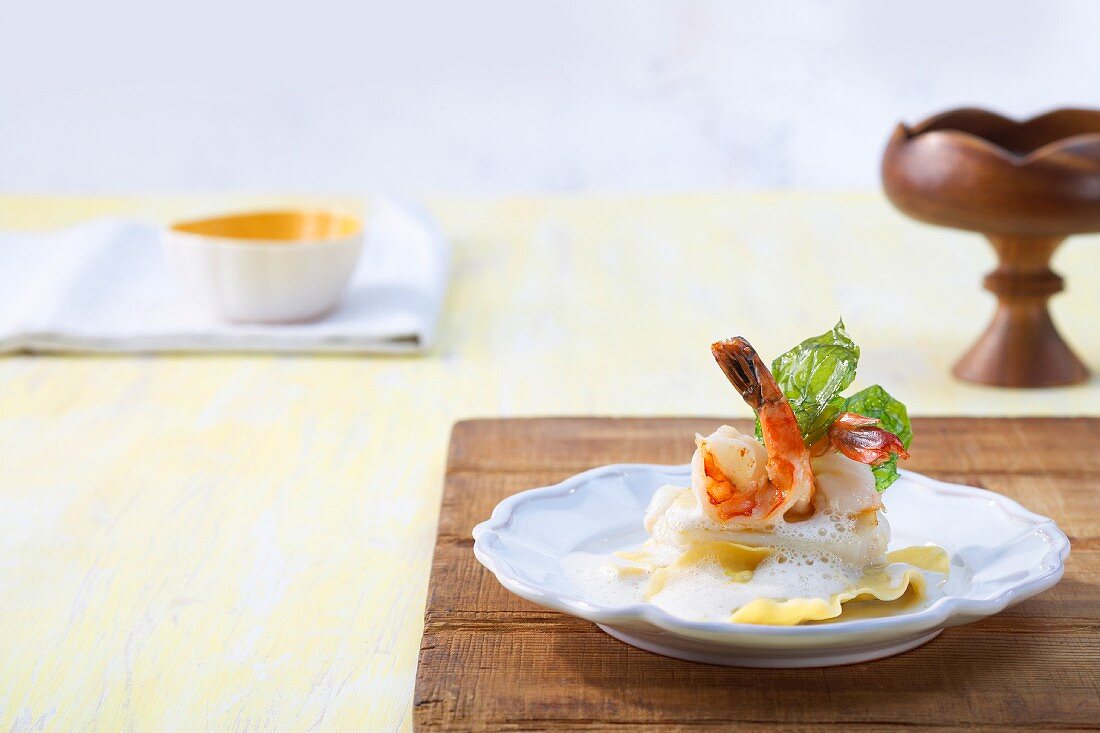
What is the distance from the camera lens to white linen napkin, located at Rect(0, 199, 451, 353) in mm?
1547

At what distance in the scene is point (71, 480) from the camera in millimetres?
1104

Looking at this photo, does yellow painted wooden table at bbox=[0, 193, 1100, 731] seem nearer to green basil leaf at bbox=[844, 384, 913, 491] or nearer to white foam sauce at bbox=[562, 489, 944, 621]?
white foam sauce at bbox=[562, 489, 944, 621]

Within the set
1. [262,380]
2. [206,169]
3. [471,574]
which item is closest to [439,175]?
[206,169]

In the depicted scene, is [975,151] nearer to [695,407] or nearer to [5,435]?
[695,407]

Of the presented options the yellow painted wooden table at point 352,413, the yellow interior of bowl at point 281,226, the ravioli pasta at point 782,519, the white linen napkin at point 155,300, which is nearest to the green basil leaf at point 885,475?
the ravioli pasta at point 782,519

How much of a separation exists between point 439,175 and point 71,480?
2.66 metres

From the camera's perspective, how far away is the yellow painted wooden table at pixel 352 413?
0.76 metres

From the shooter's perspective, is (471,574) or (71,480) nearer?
(471,574)

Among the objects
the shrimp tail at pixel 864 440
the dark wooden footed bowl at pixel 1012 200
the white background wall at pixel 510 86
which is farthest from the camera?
the white background wall at pixel 510 86

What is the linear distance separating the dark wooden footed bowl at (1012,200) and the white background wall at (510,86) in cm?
217

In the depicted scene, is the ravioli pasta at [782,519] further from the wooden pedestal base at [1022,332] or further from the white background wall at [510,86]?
the white background wall at [510,86]

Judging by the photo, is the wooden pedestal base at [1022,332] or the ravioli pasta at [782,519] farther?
the wooden pedestal base at [1022,332]

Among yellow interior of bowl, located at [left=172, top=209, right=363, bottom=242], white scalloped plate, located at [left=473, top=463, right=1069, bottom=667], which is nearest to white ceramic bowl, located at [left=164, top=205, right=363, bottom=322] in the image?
yellow interior of bowl, located at [left=172, top=209, right=363, bottom=242]

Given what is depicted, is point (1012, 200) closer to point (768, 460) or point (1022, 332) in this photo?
point (1022, 332)
